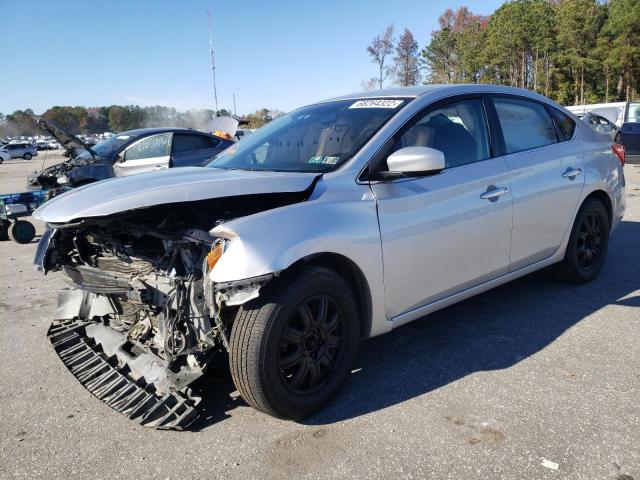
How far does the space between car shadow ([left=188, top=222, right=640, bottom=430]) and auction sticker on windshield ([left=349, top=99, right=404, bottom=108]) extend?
1617 mm

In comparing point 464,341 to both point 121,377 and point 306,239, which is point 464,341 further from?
point 121,377

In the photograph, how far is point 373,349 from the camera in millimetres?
3457

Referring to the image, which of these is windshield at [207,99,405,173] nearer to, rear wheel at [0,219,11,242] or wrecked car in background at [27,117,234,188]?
wrecked car in background at [27,117,234,188]

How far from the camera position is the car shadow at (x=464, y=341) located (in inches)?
112

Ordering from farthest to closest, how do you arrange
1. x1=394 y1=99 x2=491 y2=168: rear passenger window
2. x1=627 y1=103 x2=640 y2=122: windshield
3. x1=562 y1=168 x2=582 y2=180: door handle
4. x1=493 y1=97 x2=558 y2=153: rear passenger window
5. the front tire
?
x1=627 y1=103 x2=640 y2=122: windshield
x1=562 y1=168 x2=582 y2=180: door handle
x1=493 y1=97 x2=558 y2=153: rear passenger window
x1=394 y1=99 x2=491 y2=168: rear passenger window
the front tire

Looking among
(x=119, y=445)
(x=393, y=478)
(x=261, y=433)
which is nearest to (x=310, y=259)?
(x=261, y=433)

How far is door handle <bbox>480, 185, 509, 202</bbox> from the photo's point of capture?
3299 mm

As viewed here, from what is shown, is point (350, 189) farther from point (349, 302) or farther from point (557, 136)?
point (557, 136)

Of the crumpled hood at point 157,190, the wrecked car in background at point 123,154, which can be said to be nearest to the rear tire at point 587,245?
the crumpled hood at point 157,190

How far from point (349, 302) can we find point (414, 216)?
0.65 meters

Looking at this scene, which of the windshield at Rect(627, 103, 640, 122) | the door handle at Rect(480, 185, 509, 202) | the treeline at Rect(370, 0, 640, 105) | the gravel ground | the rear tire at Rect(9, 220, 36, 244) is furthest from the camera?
the treeline at Rect(370, 0, 640, 105)

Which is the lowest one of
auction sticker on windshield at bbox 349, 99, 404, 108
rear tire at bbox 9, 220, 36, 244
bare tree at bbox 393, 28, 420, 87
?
rear tire at bbox 9, 220, 36, 244

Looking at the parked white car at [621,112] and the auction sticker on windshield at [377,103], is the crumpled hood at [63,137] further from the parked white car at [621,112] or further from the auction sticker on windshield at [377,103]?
the parked white car at [621,112]

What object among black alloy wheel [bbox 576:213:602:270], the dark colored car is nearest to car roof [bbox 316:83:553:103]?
black alloy wheel [bbox 576:213:602:270]
